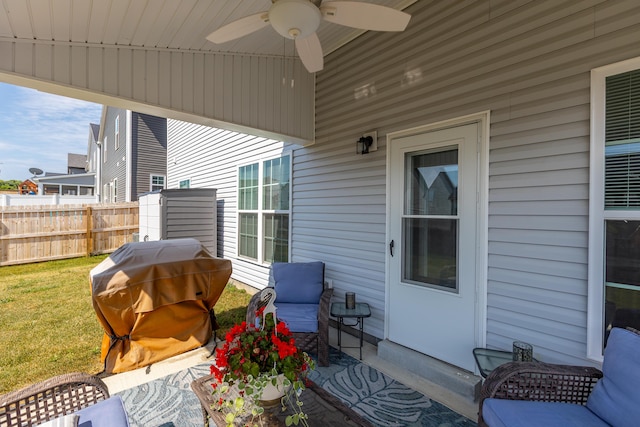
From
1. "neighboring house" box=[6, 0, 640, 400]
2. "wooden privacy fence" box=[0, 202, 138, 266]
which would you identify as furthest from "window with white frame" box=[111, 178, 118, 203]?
"neighboring house" box=[6, 0, 640, 400]

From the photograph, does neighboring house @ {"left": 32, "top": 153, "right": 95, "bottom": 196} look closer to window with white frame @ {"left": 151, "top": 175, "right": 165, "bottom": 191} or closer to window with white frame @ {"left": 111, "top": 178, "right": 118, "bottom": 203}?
window with white frame @ {"left": 111, "top": 178, "right": 118, "bottom": 203}

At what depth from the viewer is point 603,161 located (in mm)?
1989

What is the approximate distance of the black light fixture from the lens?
3472 millimetres

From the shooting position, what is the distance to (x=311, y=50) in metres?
2.31

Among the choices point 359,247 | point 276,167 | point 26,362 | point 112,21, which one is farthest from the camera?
point 276,167

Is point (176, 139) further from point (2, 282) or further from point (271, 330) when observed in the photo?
point (271, 330)

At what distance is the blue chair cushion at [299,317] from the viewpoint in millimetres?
3031

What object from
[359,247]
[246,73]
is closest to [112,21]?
[246,73]

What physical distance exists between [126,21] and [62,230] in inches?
318

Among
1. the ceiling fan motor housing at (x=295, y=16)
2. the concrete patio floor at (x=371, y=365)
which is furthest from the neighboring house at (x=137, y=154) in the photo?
the ceiling fan motor housing at (x=295, y=16)

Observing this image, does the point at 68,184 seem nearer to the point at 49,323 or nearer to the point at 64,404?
the point at 49,323

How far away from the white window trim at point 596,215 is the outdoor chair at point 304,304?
203 centimetres

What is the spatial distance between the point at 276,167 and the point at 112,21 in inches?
115

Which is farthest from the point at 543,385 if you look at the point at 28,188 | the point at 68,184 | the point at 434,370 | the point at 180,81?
the point at 28,188
